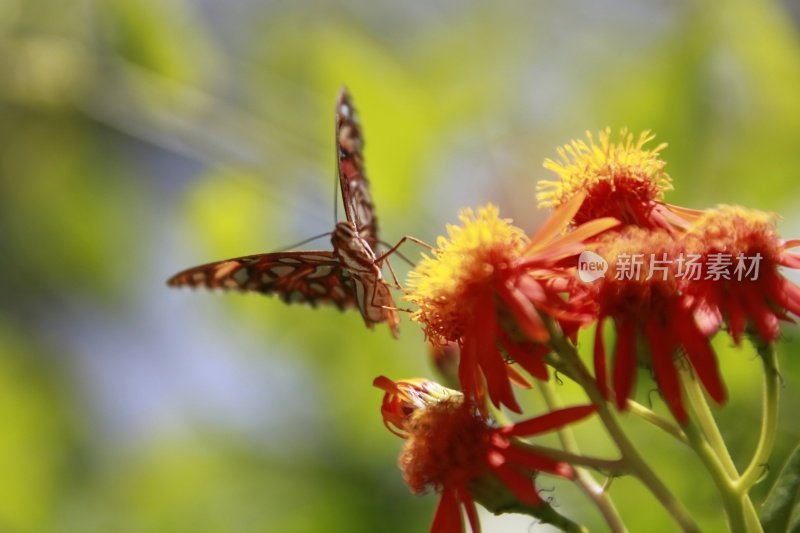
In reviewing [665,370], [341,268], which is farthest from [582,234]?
[341,268]

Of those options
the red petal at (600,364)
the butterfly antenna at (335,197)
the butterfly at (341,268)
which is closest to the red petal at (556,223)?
the red petal at (600,364)

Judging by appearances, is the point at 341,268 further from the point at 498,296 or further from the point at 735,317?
the point at 735,317

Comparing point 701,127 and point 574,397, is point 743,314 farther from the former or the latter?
point 701,127

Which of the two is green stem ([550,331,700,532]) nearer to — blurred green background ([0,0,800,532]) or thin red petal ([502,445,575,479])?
thin red petal ([502,445,575,479])

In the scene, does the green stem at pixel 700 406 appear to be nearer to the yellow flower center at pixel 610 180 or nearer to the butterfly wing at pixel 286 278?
the yellow flower center at pixel 610 180

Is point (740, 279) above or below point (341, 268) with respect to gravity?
below

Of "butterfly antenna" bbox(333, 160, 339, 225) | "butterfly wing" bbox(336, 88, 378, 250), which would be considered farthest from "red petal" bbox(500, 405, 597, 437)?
"butterfly antenna" bbox(333, 160, 339, 225)

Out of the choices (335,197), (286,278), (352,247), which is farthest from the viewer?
(335,197)

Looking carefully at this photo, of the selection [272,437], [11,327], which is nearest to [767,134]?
[272,437]
